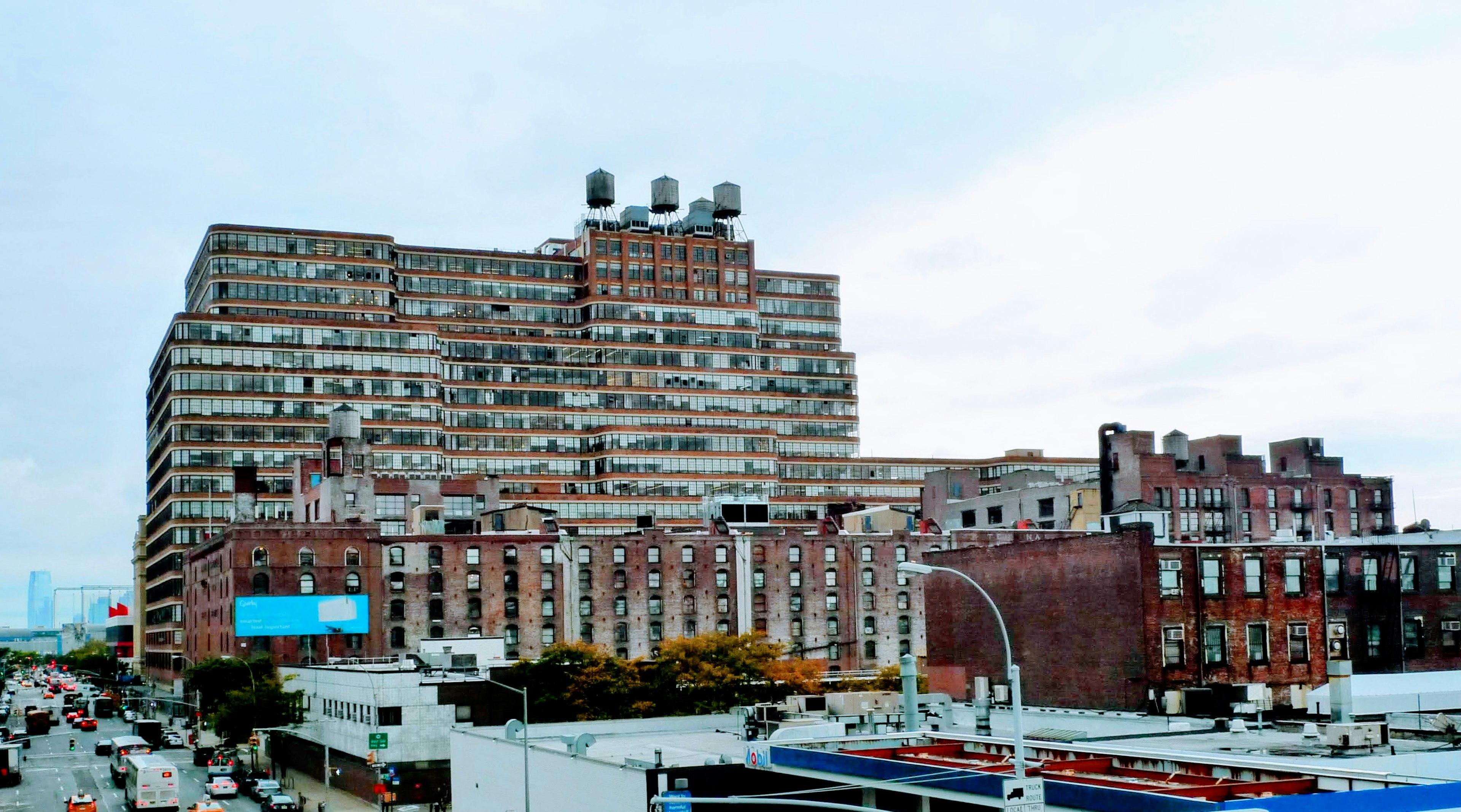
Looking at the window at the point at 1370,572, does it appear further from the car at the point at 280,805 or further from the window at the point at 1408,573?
the car at the point at 280,805

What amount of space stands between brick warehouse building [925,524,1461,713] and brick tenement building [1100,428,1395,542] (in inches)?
2768

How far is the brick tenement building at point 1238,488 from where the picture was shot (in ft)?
510

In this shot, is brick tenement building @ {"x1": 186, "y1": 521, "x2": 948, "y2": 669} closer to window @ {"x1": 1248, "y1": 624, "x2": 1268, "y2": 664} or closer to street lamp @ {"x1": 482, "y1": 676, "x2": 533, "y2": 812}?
window @ {"x1": 1248, "y1": 624, "x2": 1268, "y2": 664}

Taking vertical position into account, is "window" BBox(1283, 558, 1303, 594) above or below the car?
above

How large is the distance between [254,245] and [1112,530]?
14419 cm

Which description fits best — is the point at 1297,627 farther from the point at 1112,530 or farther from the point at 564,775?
the point at 564,775

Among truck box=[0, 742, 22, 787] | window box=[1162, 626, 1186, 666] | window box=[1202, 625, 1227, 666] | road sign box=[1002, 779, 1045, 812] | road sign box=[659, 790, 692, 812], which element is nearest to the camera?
road sign box=[1002, 779, 1045, 812]

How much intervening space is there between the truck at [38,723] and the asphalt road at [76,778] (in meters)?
0.96

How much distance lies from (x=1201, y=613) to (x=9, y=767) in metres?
80.8

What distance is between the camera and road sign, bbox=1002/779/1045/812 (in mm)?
28016

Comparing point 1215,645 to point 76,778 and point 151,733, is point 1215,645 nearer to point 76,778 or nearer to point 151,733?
point 76,778

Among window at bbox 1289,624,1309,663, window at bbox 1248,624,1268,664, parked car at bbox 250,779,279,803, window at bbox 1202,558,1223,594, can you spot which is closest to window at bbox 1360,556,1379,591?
window at bbox 1289,624,1309,663

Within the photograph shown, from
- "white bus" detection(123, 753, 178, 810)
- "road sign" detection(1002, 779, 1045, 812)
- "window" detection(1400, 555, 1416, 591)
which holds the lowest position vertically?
"white bus" detection(123, 753, 178, 810)

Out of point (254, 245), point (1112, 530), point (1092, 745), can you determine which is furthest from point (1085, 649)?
point (254, 245)
